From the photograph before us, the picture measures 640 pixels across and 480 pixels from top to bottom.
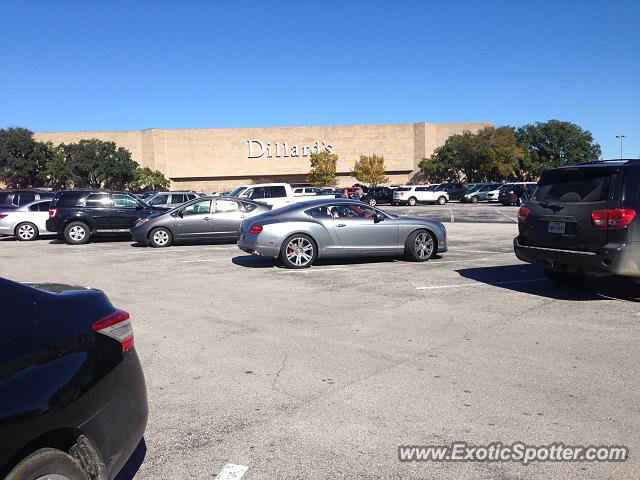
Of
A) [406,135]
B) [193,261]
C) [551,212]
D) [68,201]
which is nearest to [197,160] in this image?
[406,135]

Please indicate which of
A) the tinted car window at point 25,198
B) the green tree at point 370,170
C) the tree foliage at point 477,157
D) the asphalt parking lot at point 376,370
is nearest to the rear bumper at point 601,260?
the asphalt parking lot at point 376,370

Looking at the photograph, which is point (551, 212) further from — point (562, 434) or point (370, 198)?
point (370, 198)

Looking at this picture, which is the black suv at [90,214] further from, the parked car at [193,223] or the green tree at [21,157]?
the green tree at [21,157]

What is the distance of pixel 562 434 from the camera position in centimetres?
409

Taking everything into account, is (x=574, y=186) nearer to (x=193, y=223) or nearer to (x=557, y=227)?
(x=557, y=227)

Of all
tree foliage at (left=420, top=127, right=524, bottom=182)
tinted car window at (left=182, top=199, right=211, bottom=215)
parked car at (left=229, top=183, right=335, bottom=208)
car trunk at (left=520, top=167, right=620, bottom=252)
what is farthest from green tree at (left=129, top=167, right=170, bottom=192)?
Result: car trunk at (left=520, top=167, right=620, bottom=252)

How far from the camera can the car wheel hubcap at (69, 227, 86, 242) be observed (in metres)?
19.1

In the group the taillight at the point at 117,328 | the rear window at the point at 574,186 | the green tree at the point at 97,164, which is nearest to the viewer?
the taillight at the point at 117,328

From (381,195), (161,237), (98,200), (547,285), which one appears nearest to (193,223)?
(161,237)

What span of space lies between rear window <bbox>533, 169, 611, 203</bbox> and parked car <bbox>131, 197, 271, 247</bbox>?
1034cm

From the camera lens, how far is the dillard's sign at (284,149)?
84625 millimetres

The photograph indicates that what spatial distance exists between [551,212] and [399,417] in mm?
5331

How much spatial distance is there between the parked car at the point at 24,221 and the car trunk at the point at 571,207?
17.7 meters

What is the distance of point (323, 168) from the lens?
256ft
